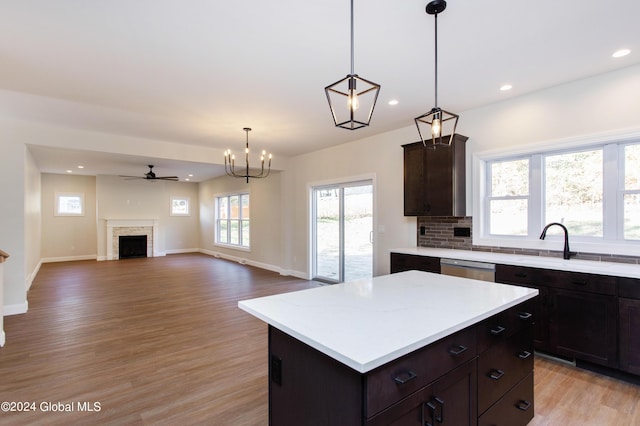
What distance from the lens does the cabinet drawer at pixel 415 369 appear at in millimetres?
1115

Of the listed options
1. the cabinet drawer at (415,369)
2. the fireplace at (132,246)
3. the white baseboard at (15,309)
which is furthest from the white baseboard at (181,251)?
the cabinet drawer at (415,369)

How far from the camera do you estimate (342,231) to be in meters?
6.11

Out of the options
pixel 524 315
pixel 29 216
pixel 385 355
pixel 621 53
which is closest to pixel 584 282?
pixel 524 315

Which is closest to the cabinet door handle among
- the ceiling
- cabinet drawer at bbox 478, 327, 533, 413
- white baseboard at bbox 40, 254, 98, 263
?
cabinet drawer at bbox 478, 327, 533, 413

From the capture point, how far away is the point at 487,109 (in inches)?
155

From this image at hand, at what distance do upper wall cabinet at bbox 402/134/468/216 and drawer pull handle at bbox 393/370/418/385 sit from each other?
309 cm

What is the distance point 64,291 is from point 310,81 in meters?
6.03

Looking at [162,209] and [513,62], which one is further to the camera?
[162,209]

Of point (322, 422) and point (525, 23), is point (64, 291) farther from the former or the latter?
point (525, 23)

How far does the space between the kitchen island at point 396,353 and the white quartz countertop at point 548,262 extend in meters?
1.25

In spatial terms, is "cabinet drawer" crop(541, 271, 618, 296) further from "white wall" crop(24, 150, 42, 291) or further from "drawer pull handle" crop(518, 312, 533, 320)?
"white wall" crop(24, 150, 42, 291)

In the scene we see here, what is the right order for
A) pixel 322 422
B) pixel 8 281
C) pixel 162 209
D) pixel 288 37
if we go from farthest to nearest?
pixel 162 209 < pixel 8 281 < pixel 288 37 < pixel 322 422

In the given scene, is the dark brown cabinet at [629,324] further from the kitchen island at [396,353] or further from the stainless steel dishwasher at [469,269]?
the kitchen island at [396,353]

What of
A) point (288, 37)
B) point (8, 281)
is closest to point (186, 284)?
point (8, 281)
